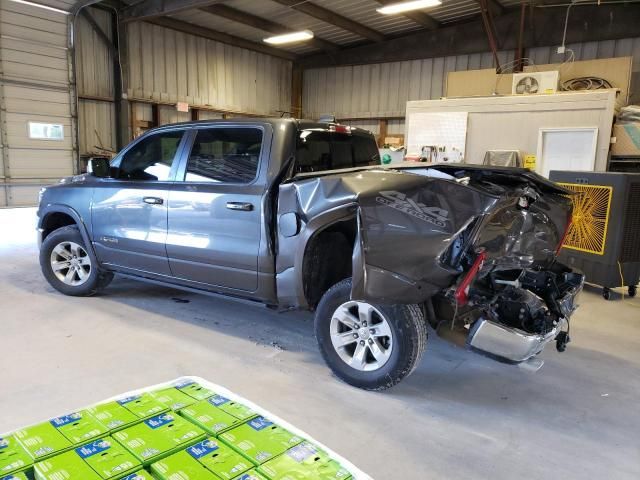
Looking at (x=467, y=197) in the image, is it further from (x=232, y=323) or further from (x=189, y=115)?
(x=189, y=115)

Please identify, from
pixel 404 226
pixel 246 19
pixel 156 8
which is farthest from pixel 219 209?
pixel 246 19

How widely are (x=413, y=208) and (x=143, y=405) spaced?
1.58m

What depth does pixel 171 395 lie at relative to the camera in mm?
1565

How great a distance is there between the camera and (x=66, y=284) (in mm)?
4551

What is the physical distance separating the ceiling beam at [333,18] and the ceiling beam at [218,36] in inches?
136

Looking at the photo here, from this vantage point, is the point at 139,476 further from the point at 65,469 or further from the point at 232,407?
the point at 232,407

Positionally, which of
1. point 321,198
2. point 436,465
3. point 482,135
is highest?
point 482,135

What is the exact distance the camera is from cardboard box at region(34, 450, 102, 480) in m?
1.12

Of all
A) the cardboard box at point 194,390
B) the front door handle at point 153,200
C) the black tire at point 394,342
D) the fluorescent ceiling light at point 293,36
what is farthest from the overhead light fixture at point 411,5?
the cardboard box at point 194,390

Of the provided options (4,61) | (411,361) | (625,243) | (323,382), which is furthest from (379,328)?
(4,61)

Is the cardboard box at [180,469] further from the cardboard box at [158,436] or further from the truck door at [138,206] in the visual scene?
the truck door at [138,206]

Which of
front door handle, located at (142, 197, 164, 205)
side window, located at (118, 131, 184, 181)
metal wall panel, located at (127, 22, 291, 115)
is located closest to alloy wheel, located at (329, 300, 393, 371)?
front door handle, located at (142, 197, 164, 205)

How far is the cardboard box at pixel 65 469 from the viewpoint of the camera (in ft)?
3.69

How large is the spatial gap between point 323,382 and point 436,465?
936mm
